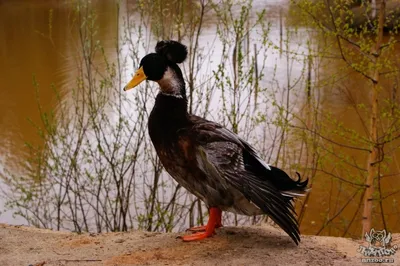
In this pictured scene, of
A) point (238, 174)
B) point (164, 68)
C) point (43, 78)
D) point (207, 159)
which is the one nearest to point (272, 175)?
point (238, 174)

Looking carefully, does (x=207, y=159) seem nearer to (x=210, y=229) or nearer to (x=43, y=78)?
(x=210, y=229)

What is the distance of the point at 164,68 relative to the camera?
11.6 ft

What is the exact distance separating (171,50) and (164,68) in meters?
0.12

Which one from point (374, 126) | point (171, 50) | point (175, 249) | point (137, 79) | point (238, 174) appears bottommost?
point (175, 249)

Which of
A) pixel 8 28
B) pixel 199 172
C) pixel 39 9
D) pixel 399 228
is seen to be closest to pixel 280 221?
pixel 199 172

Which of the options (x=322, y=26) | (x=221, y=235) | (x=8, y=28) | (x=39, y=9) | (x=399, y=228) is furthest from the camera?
(x=39, y=9)

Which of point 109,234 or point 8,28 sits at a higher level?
point 8,28

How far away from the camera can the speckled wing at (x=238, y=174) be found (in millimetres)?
3316

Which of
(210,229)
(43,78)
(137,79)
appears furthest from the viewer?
(43,78)

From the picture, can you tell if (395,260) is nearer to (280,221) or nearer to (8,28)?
(280,221)

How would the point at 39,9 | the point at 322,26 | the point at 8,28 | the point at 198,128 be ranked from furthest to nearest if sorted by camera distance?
the point at 39,9
the point at 8,28
the point at 322,26
the point at 198,128

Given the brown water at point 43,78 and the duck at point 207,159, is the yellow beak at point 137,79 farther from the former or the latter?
the brown water at point 43,78

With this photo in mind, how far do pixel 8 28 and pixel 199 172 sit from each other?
42.2 ft

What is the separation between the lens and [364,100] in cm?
821
